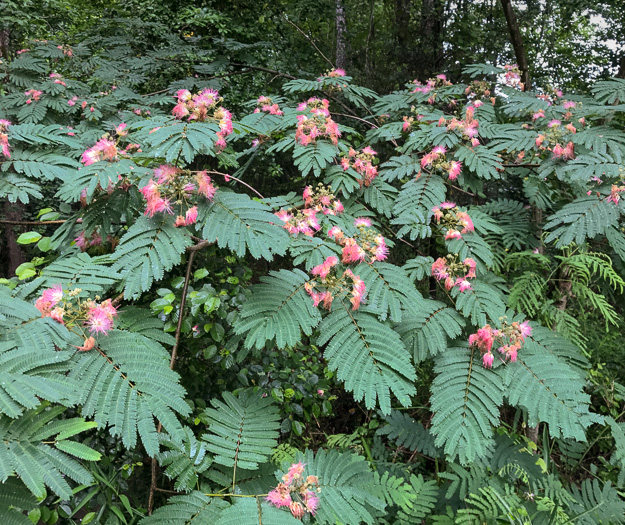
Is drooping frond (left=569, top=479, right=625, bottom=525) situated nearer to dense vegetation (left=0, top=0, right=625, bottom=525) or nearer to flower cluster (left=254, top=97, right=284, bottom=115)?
dense vegetation (left=0, top=0, right=625, bottom=525)

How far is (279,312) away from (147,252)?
0.55 metres

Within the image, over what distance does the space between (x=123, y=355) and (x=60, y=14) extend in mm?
6619

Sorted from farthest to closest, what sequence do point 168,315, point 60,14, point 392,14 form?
point 392,14
point 60,14
point 168,315

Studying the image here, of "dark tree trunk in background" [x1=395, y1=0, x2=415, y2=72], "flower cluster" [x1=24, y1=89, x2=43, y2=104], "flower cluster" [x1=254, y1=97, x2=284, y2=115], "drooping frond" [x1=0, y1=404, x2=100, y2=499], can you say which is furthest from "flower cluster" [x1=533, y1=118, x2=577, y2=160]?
"dark tree trunk in background" [x1=395, y1=0, x2=415, y2=72]

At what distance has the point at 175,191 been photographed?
1496 mm

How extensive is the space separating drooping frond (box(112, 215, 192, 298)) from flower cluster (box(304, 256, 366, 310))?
522 mm

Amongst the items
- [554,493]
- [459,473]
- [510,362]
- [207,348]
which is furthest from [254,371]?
[554,493]

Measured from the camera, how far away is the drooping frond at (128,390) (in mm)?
1168

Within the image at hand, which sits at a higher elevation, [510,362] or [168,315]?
[510,362]

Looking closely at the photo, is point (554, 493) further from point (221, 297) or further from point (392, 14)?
point (392, 14)

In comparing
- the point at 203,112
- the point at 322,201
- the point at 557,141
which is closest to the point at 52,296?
the point at 203,112

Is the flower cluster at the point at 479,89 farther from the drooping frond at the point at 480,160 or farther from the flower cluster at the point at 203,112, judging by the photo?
the flower cluster at the point at 203,112

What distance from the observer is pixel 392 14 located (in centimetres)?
667

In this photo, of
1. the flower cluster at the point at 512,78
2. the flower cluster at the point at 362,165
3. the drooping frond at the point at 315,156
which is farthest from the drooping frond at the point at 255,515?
the flower cluster at the point at 512,78
